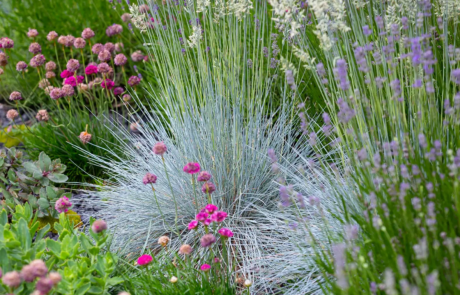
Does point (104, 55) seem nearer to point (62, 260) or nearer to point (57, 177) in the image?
point (57, 177)

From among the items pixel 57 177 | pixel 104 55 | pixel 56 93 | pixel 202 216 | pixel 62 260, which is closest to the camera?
pixel 202 216

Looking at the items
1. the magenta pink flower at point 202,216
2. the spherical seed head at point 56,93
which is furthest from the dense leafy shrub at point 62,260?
the spherical seed head at point 56,93

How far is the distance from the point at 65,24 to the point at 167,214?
121 inches

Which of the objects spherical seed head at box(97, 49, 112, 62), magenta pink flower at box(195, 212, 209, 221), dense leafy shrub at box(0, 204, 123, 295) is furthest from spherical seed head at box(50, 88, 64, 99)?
magenta pink flower at box(195, 212, 209, 221)

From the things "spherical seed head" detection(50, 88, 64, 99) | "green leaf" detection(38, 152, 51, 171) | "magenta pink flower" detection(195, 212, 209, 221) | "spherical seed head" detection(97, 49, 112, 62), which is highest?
"spherical seed head" detection(97, 49, 112, 62)

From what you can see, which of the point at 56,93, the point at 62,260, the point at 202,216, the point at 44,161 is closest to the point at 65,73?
the point at 56,93

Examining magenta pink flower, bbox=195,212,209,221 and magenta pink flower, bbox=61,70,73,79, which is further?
magenta pink flower, bbox=61,70,73,79

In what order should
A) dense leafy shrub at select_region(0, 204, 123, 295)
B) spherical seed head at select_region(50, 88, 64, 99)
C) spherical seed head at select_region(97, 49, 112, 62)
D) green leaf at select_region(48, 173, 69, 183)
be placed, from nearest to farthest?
dense leafy shrub at select_region(0, 204, 123, 295)
green leaf at select_region(48, 173, 69, 183)
spherical seed head at select_region(50, 88, 64, 99)
spherical seed head at select_region(97, 49, 112, 62)

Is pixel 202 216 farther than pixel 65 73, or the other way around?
pixel 65 73

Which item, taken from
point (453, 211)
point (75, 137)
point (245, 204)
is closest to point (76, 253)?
point (245, 204)

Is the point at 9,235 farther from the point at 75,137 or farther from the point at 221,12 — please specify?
the point at 75,137

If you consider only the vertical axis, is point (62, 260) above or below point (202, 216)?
below

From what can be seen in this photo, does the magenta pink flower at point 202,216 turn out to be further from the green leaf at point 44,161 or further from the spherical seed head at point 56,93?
the spherical seed head at point 56,93

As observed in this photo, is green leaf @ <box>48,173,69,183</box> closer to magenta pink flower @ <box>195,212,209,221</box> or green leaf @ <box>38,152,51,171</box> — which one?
green leaf @ <box>38,152,51,171</box>
